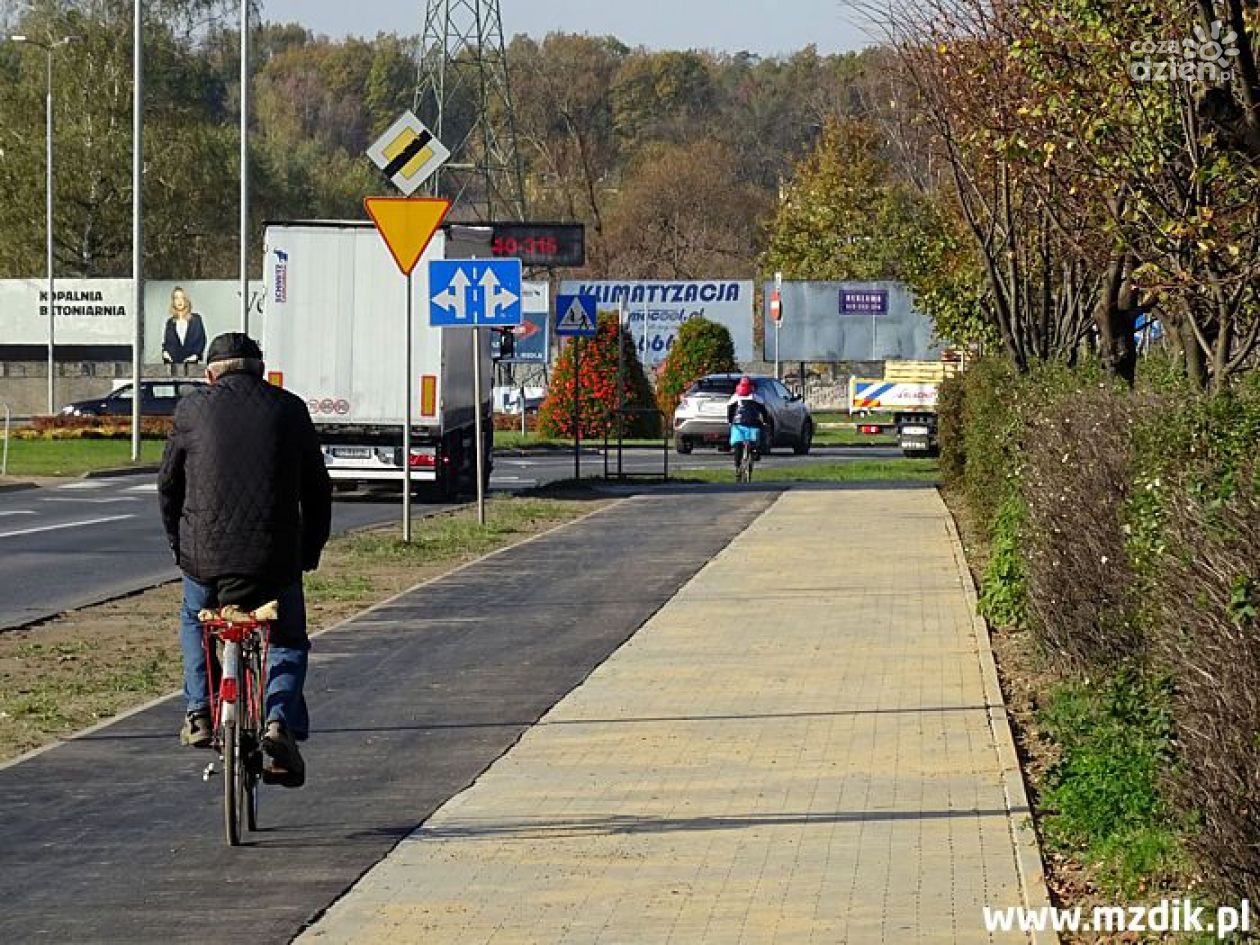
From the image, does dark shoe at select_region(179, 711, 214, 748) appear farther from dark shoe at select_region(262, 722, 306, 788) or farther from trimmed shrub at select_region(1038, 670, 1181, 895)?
trimmed shrub at select_region(1038, 670, 1181, 895)

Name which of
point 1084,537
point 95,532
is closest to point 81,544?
point 95,532

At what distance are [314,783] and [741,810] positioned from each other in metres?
1.87

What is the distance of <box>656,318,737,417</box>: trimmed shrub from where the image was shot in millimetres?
60438

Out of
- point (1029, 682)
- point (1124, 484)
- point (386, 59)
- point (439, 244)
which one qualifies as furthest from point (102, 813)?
point (386, 59)

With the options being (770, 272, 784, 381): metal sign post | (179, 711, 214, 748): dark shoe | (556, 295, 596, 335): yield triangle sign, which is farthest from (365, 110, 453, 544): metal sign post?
(770, 272, 784, 381): metal sign post

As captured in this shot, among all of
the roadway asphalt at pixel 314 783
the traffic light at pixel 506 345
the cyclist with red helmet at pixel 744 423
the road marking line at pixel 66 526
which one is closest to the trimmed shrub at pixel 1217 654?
the roadway asphalt at pixel 314 783

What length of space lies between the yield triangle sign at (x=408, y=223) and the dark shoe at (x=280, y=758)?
12414 mm

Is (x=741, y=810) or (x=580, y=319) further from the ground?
(x=580, y=319)

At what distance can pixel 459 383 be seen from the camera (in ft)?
102

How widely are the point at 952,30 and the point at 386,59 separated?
382 feet

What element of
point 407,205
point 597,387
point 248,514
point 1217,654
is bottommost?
point 597,387

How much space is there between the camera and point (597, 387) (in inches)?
2088

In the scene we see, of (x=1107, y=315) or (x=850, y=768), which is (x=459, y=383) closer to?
(x=1107, y=315)

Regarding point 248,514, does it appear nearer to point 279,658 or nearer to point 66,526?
point 279,658
